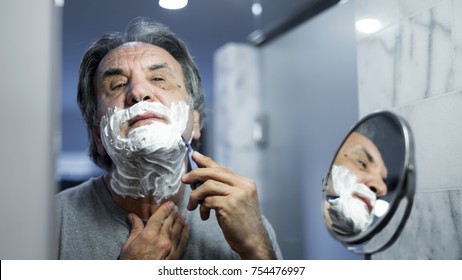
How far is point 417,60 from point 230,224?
1.75 ft

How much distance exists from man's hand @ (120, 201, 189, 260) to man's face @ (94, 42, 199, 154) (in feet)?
0.50

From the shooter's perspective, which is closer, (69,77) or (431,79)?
(69,77)

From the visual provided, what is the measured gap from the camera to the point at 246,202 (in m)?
0.97

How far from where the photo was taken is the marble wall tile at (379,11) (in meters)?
1.08

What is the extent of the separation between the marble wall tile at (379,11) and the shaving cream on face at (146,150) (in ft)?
1.50

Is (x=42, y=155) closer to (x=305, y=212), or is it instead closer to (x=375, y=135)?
(x=305, y=212)

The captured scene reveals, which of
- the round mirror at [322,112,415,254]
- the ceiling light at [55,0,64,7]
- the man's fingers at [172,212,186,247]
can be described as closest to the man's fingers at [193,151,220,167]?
the man's fingers at [172,212,186,247]

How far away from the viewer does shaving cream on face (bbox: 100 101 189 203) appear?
3.05ft

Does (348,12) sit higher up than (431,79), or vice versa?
(348,12)

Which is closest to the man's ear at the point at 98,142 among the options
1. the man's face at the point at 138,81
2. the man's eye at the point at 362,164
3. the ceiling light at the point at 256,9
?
the man's face at the point at 138,81

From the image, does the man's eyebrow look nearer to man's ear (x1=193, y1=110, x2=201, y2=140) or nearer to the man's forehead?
the man's forehead

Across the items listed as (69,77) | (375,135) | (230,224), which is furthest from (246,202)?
(69,77)

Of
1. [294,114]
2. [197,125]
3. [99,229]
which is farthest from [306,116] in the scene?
[99,229]

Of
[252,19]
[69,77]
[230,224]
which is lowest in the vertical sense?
[230,224]
